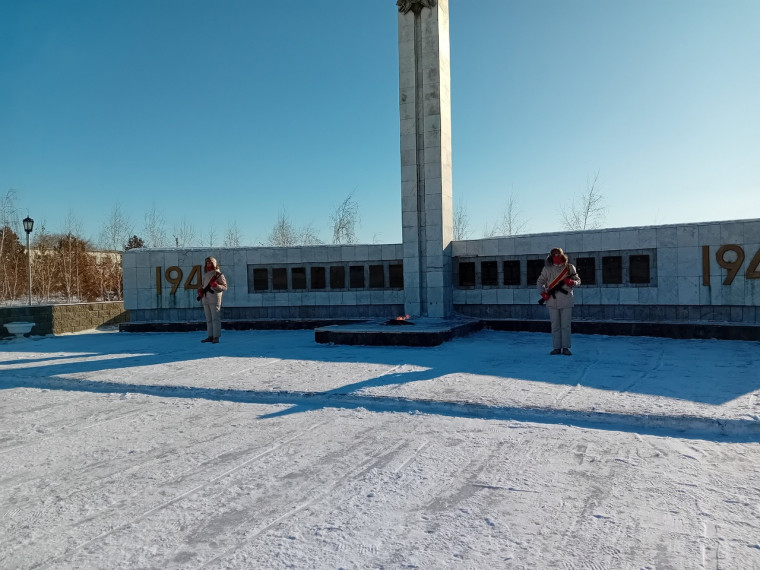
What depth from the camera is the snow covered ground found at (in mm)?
2688

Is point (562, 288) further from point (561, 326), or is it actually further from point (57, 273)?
point (57, 273)

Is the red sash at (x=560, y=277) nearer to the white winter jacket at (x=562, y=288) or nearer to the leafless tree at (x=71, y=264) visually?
the white winter jacket at (x=562, y=288)

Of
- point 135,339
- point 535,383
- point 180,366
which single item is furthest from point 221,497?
point 135,339

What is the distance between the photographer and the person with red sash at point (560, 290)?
29.1 feet

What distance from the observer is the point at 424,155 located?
1427cm

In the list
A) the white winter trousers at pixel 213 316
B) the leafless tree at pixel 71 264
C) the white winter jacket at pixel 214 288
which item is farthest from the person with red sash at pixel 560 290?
the leafless tree at pixel 71 264

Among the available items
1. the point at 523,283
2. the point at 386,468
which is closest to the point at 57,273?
the point at 523,283

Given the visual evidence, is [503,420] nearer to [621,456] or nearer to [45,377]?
[621,456]

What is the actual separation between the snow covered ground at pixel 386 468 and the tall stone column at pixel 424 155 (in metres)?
6.53

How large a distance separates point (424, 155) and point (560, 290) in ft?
22.0

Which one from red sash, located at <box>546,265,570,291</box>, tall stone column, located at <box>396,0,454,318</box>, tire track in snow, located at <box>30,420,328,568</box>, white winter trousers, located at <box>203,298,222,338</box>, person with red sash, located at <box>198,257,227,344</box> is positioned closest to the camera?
tire track in snow, located at <box>30,420,328,568</box>

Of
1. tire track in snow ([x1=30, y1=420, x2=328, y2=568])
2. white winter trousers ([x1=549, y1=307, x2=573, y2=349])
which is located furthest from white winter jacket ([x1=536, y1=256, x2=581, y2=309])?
tire track in snow ([x1=30, y1=420, x2=328, y2=568])

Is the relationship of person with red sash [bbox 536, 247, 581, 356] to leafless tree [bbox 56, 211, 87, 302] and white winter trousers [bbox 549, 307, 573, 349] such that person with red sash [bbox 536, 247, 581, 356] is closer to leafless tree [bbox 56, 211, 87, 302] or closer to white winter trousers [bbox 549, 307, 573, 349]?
white winter trousers [bbox 549, 307, 573, 349]

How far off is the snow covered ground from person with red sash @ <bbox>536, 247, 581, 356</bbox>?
131cm
